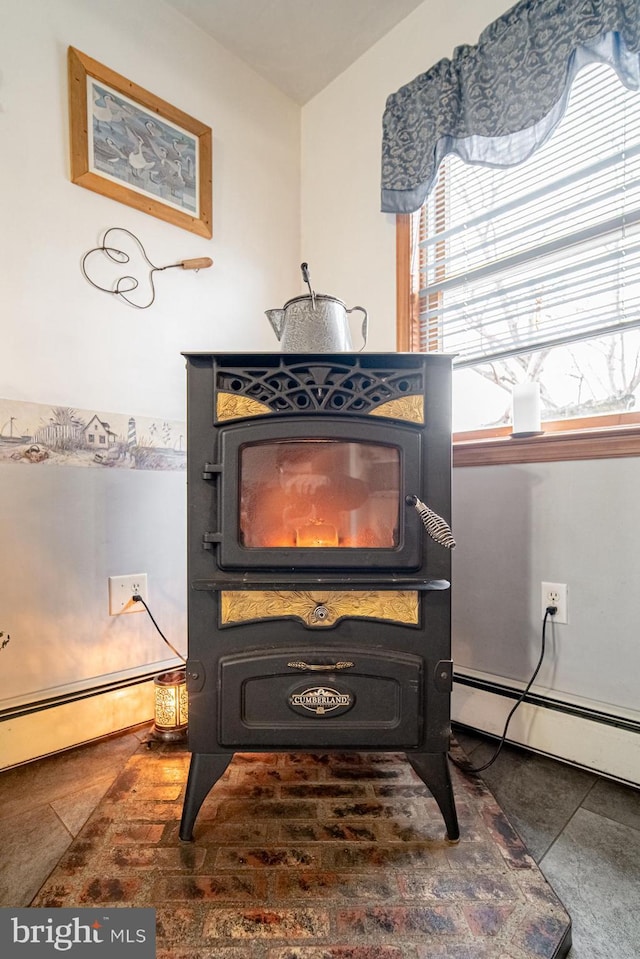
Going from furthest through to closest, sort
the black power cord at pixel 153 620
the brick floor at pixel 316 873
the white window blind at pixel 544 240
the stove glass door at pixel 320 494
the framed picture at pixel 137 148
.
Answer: the black power cord at pixel 153 620, the framed picture at pixel 137 148, the white window blind at pixel 544 240, the stove glass door at pixel 320 494, the brick floor at pixel 316 873

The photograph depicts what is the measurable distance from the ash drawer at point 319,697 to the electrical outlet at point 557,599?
536mm

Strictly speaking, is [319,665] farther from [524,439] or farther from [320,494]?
[524,439]

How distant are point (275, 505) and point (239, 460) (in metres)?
0.12

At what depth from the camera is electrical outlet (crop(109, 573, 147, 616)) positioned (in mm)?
1337

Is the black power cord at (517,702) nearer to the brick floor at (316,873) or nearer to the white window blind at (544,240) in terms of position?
the brick floor at (316,873)

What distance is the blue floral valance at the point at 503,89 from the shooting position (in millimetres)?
1061

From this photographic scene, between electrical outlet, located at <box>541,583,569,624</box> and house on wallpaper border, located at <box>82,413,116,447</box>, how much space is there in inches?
50.7

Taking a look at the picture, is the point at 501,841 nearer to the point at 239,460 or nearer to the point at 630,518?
the point at 630,518

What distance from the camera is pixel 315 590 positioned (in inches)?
34.9

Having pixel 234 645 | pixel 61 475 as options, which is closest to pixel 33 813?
pixel 234 645

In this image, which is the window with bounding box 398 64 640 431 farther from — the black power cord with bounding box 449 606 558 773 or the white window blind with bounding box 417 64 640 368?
the black power cord with bounding box 449 606 558 773

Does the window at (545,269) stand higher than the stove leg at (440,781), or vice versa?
the window at (545,269)

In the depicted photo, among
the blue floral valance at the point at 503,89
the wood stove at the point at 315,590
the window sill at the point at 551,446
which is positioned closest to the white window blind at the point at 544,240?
the blue floral valance at the point at 503,89

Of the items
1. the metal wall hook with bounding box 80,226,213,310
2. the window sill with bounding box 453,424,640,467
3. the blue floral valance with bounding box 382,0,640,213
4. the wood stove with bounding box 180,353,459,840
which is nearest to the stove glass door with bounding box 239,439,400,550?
the wood stove with bounding box 180,353,459,840
